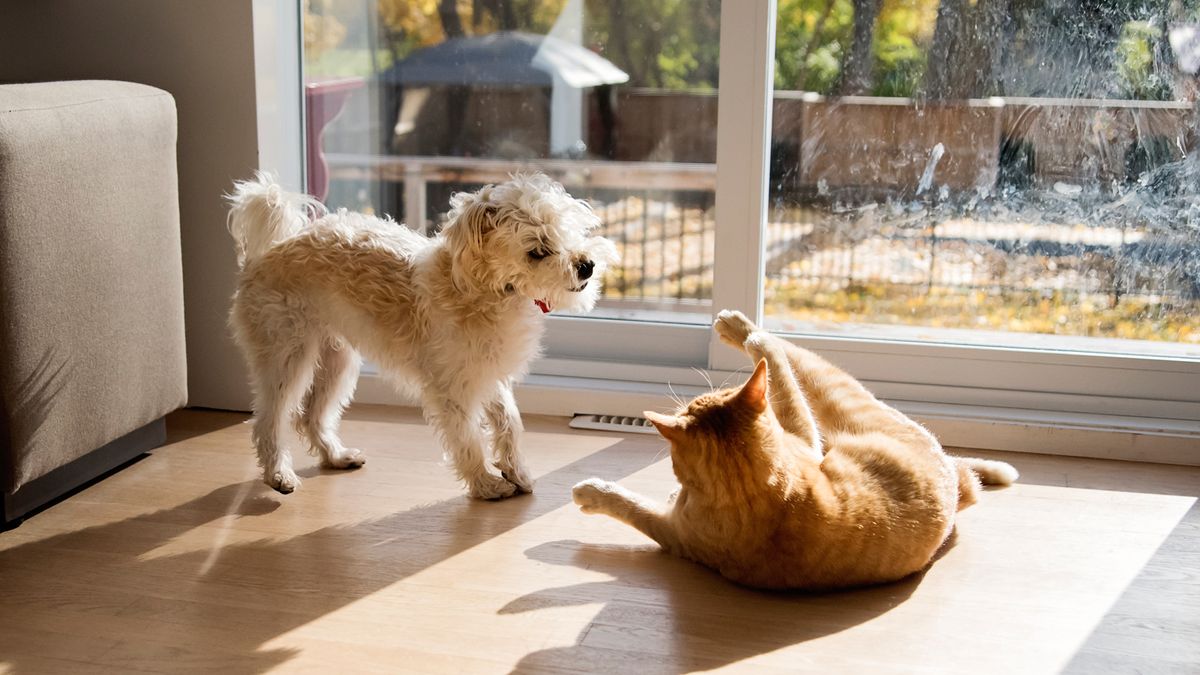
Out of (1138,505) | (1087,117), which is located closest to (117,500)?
(1138,505)

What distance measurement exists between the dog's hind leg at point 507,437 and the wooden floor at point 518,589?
0.05 meters

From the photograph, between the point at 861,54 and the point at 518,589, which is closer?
the point at 518,589

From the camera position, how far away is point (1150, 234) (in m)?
2.77

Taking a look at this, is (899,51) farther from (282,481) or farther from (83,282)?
(83,282)

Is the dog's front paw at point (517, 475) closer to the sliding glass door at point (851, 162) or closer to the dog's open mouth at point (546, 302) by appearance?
the dog's open mouth at point (546, 302)

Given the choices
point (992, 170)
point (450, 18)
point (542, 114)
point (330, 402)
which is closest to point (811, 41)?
point (992, 170)

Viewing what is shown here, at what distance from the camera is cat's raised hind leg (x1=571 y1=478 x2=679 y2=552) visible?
216 centimetres

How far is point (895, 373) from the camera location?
9.59 ft

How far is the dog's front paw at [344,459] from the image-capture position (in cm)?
262

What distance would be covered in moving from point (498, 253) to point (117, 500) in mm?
972

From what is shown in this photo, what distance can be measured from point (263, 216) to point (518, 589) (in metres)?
0.97

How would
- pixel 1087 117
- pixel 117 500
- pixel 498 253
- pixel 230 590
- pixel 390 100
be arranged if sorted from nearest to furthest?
pixel 230 590 → pixel 498 253 → pixel 117 500 → pixel 1087 117 → pixel 390 100

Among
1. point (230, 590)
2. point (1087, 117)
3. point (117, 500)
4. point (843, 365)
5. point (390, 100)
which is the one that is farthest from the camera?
point (390, 100)

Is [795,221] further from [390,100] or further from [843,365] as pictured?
[390,100]
